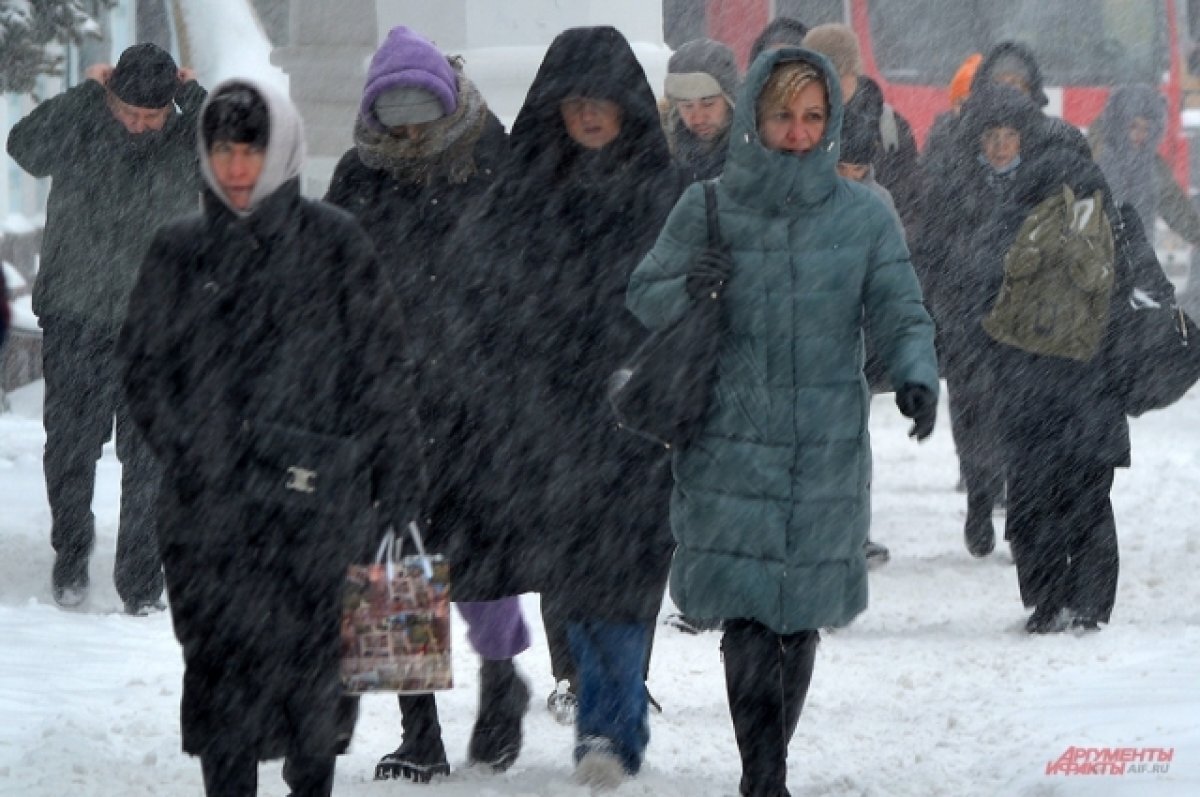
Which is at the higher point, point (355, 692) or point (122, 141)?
point (122, 141)

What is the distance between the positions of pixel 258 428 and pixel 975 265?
4.42 metres

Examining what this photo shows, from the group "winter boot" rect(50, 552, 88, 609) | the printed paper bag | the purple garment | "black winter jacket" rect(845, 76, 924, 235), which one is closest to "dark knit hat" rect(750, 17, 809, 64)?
"black winter jacket" rect(845, 76, 924, 235)

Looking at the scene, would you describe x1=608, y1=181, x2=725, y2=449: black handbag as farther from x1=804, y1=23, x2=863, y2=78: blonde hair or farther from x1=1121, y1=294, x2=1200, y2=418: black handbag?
x1=804, y1=23, x2=863, y2=78: blonde hair

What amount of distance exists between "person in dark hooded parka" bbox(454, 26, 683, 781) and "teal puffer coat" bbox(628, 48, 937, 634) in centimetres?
55

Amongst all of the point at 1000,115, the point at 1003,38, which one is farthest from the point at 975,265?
the point at 1003,38

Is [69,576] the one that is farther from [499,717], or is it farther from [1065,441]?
[1065,441]

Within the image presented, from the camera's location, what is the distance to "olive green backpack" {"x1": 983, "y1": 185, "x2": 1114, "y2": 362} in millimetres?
8000

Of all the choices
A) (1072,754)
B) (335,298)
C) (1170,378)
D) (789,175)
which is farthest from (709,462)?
(1170,378)

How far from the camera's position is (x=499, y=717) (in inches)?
246

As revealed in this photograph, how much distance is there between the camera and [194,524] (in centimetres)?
499

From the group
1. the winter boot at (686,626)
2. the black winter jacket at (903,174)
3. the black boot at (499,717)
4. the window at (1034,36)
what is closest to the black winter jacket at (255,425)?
the black boot at (499,717)

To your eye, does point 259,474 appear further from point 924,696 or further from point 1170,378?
point 1170,378

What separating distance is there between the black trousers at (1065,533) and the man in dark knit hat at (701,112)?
1433mm

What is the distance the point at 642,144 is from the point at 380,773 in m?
1.67
